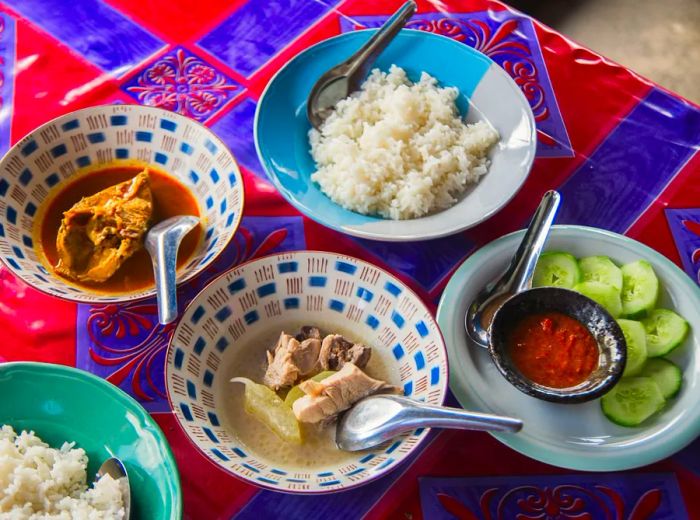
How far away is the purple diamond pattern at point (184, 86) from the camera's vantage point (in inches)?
83.0

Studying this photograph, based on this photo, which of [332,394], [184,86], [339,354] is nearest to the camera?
[332,394]

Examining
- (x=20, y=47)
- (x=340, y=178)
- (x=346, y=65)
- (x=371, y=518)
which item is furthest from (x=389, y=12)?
(x=371, y=518)

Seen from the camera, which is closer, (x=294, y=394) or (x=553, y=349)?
(x=294, y=394)

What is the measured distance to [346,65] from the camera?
204 cm

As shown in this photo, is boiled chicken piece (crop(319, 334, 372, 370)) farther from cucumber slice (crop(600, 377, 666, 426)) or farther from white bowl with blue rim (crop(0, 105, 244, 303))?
cucumber slice (crop(600, 377, 666, 426))

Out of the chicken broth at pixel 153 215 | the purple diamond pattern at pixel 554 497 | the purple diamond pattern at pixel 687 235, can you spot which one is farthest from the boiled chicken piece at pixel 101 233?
the purple diamond pattern at pixel 687 235

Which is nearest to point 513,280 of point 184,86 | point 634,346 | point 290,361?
point 634,346

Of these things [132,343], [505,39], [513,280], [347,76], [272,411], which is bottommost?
[132,343]

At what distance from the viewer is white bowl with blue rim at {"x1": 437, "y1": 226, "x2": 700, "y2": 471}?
141cm

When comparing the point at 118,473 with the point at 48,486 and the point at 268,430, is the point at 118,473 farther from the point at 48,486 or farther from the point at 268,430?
the point at 268,430

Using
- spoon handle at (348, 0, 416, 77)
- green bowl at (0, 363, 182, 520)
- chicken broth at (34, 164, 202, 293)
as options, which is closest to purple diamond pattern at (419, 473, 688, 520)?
green bowl at (0, 363, 182, 520)

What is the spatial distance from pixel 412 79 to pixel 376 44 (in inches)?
6.9

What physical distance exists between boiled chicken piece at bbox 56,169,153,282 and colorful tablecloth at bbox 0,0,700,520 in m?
0.12

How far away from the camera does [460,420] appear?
125cm
